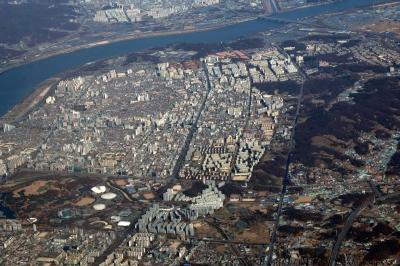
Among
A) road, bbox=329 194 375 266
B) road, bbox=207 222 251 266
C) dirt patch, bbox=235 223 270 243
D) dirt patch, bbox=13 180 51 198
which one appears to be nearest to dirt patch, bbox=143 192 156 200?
road, bbox=207 222 251 266

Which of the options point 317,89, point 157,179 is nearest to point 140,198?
point 157,179

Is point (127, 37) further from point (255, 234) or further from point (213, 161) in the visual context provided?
point (255, 234)

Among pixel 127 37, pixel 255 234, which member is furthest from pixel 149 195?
pixel 127 37

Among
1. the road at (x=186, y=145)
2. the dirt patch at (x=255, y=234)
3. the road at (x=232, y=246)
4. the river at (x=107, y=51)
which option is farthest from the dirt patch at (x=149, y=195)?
the river at (x=107, y=51)

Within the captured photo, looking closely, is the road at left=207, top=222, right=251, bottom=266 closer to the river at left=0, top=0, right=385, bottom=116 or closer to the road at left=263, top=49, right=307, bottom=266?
the road at left=263, top=49, right=307, bottom=266

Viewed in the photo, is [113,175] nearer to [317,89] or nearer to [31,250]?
[31,250]

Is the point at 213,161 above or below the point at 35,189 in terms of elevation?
above
